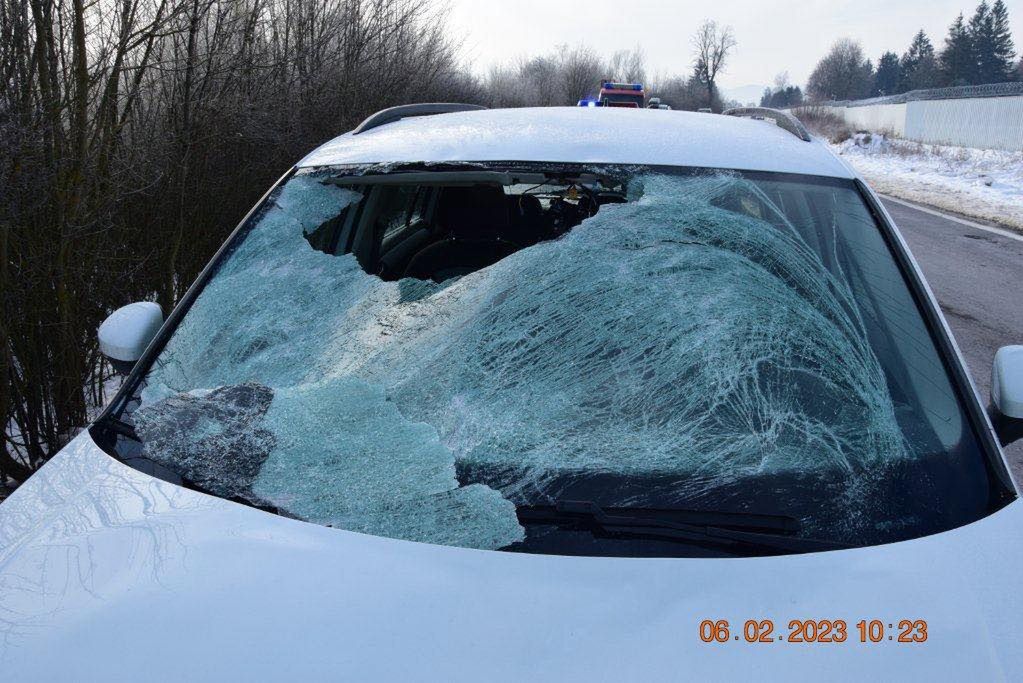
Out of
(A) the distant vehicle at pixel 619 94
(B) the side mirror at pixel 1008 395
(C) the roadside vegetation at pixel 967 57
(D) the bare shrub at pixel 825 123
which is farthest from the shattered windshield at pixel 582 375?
(C) the roadside vegetation at pixel 967 57

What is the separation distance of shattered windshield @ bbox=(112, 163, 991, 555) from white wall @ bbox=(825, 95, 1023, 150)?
30424 millimetres

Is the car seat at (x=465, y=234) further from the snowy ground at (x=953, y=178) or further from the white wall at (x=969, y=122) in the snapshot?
the white wall at (x=969, y=122)

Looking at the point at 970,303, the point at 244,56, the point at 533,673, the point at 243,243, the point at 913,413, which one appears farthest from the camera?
the point at 970,303

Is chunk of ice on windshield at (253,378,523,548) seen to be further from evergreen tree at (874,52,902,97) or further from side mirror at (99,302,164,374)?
evergreen tree at (874,52,902,97)

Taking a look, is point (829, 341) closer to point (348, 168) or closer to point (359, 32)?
point (348, 168)

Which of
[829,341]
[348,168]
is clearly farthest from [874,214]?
[348,168]

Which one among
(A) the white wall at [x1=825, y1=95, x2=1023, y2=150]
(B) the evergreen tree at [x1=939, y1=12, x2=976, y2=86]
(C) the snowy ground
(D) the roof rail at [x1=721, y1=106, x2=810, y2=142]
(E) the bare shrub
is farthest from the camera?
(B) the evergreen tree at [x1=939, y1=12, x2=976, y2=86]

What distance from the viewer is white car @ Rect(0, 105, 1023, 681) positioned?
114 centimetres

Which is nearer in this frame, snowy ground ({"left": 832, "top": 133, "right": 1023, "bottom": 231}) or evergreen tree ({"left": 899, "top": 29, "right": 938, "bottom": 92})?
snowy ground ({"left": 832, "top": 133, "right": 1023, "bottom": 231})

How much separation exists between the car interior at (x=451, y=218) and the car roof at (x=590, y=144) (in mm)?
63

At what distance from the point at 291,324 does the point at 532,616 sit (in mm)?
1047

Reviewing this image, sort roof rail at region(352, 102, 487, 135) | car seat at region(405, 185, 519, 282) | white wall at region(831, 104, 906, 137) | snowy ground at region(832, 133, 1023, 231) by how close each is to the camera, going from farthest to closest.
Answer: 1. white wall at region(831, 104, 906, 137)
2. snowy ground at region(832, 133, 1023, 231)
3. roof rail at region(352, 102, 487, 135)
4. car seat at region(405, 185, 519, 282)

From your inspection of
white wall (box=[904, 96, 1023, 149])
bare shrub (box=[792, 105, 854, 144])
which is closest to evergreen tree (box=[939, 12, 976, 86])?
bare shrub (box=[792, 105, 854, 144])

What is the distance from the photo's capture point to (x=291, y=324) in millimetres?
1916
